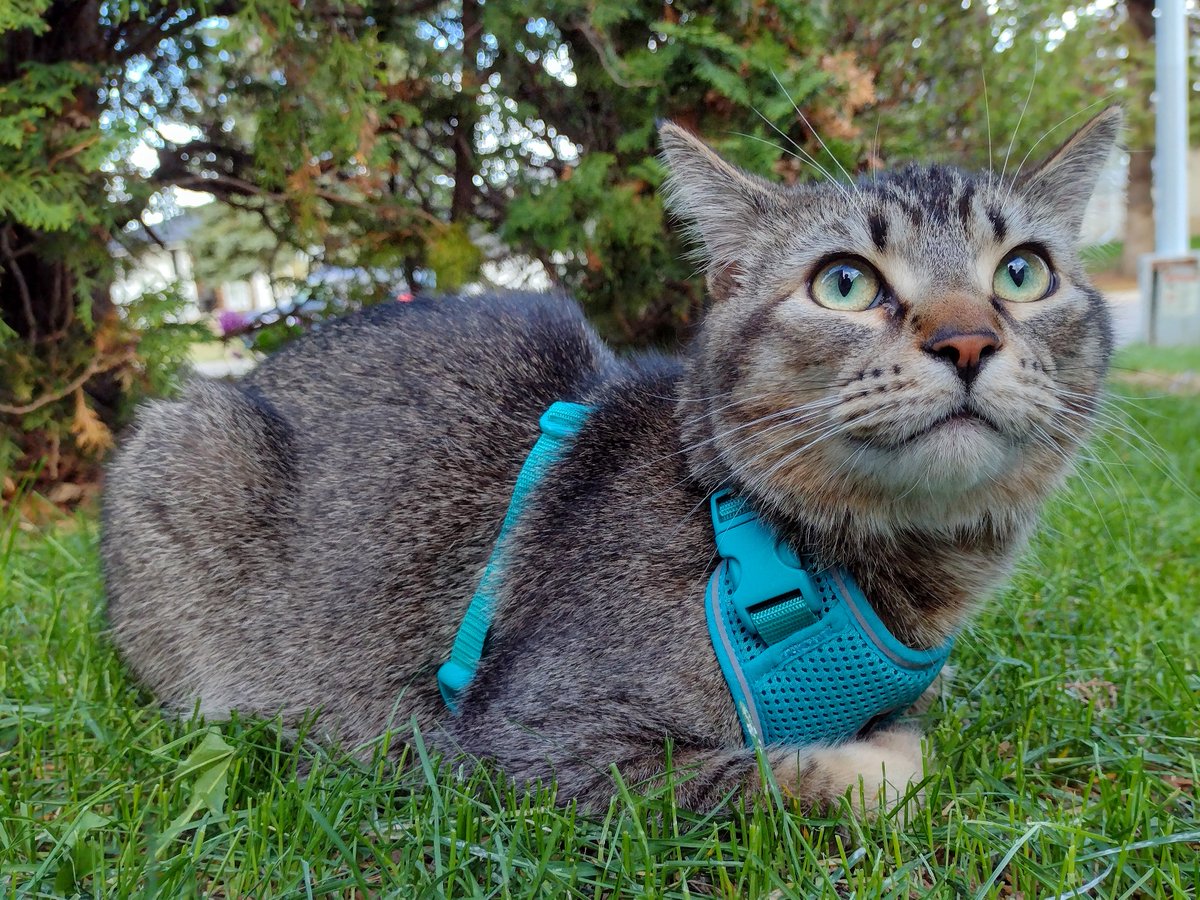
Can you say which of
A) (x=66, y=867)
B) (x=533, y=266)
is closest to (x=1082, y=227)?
(x=66, y=867)

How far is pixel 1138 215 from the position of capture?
2083 cm

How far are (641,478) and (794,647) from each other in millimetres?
512

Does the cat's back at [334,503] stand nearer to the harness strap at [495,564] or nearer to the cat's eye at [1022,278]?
the harness strap at [495,564]

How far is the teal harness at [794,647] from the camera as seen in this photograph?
5.65 ft

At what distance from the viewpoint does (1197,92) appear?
17812 millimetres

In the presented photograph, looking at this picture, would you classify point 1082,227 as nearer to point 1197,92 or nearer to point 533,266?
point 533,266

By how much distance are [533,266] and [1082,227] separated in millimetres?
3089

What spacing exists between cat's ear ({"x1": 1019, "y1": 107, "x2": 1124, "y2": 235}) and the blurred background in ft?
4.53

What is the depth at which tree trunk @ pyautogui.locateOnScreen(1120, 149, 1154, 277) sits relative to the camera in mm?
20328


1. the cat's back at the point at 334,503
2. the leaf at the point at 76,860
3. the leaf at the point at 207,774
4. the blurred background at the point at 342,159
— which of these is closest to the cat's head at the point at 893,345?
the cat's back at the point at 334,503

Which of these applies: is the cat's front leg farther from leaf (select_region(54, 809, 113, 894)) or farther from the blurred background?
the blurred background

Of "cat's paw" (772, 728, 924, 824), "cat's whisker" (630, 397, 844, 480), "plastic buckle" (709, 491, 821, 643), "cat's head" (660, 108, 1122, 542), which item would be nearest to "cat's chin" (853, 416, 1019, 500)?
"cat's head" (660, 108, 1122, 542)

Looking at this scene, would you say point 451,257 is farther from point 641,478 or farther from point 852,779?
point 852,779

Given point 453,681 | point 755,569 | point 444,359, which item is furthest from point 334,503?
point 755,569
